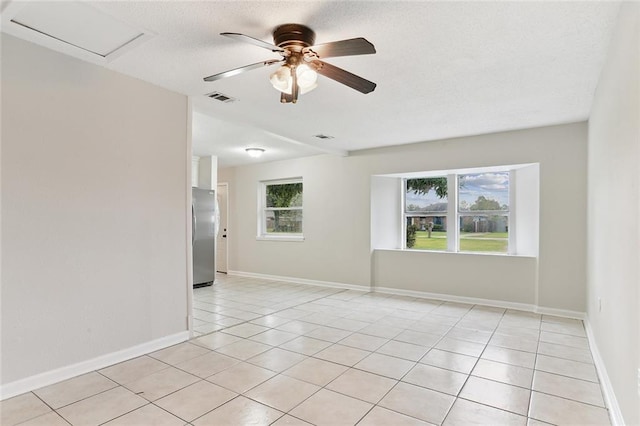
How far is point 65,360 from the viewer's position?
2547 mm

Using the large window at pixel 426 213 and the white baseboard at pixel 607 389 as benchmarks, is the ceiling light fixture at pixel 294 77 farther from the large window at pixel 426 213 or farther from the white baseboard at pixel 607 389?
the large window at pixel 426 213

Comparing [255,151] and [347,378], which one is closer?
[347,378]

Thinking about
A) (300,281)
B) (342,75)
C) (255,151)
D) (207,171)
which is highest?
(255,151)

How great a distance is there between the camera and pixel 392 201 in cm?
606

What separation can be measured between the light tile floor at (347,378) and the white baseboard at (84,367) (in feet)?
0.21

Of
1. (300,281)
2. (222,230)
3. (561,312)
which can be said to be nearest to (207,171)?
(222,230)

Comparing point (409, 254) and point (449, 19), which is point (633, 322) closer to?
point (449, 19)

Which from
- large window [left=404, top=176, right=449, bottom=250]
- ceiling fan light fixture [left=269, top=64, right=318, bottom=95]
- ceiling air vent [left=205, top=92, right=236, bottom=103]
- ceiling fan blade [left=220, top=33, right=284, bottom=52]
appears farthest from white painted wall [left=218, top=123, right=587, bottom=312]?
ceiling fan blade [left=220, top=33, right=284, bottom=52]

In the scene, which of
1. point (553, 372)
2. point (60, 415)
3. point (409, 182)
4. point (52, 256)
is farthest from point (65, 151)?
point (409, 182)

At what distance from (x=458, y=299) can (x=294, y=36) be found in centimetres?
424

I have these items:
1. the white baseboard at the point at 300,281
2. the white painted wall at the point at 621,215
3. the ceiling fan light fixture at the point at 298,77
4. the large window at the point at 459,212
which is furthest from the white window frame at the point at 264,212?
the white painted wall at the point at 621,215

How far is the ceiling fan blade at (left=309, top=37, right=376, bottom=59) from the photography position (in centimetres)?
191

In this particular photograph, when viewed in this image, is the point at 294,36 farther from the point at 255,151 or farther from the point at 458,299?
the point at 458,299

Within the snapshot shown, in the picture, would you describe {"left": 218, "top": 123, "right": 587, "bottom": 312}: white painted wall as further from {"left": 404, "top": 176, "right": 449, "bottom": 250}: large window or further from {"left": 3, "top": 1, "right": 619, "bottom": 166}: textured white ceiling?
{"left": 404, "top": 176, "right": 449, "bottom": 250}: large window
